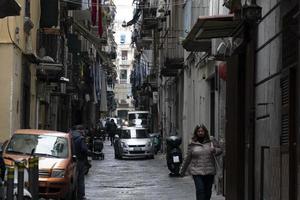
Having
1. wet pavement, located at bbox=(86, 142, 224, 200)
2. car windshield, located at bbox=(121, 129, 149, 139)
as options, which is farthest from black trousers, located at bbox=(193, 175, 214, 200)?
car windshield, located at bbox=(121, 129, 149, 139)

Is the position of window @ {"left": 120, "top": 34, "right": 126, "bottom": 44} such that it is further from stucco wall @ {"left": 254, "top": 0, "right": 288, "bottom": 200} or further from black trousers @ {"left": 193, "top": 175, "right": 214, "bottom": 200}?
stucco wall @ {"left": 254, "top": 0, "right": 288, "bottom": 200}

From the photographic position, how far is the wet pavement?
19.2 m

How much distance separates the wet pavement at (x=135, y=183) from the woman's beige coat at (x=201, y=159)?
4.62m

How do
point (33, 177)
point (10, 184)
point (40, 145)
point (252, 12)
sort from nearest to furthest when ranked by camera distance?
point (10, 184)
point (252, 12)
point (33, 177)
point (40, 145)

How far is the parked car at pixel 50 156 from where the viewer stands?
1538cm

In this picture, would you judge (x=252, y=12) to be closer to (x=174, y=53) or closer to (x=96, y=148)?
(x=174, y=53)

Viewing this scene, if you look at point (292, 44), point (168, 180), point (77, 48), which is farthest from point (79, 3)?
point (292, 44)

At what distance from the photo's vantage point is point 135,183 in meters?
23.2

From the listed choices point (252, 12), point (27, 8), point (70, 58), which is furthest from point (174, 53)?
point (252, 12)

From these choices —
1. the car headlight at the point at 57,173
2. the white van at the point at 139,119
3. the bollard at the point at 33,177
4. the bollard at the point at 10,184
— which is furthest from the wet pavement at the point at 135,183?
the white van at the point at 139,119

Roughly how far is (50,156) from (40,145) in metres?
0.49

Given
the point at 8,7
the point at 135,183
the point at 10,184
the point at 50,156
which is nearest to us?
the point at 10,184

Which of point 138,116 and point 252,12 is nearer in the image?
point 252,12

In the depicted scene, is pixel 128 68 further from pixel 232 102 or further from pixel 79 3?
pixel 232 102
